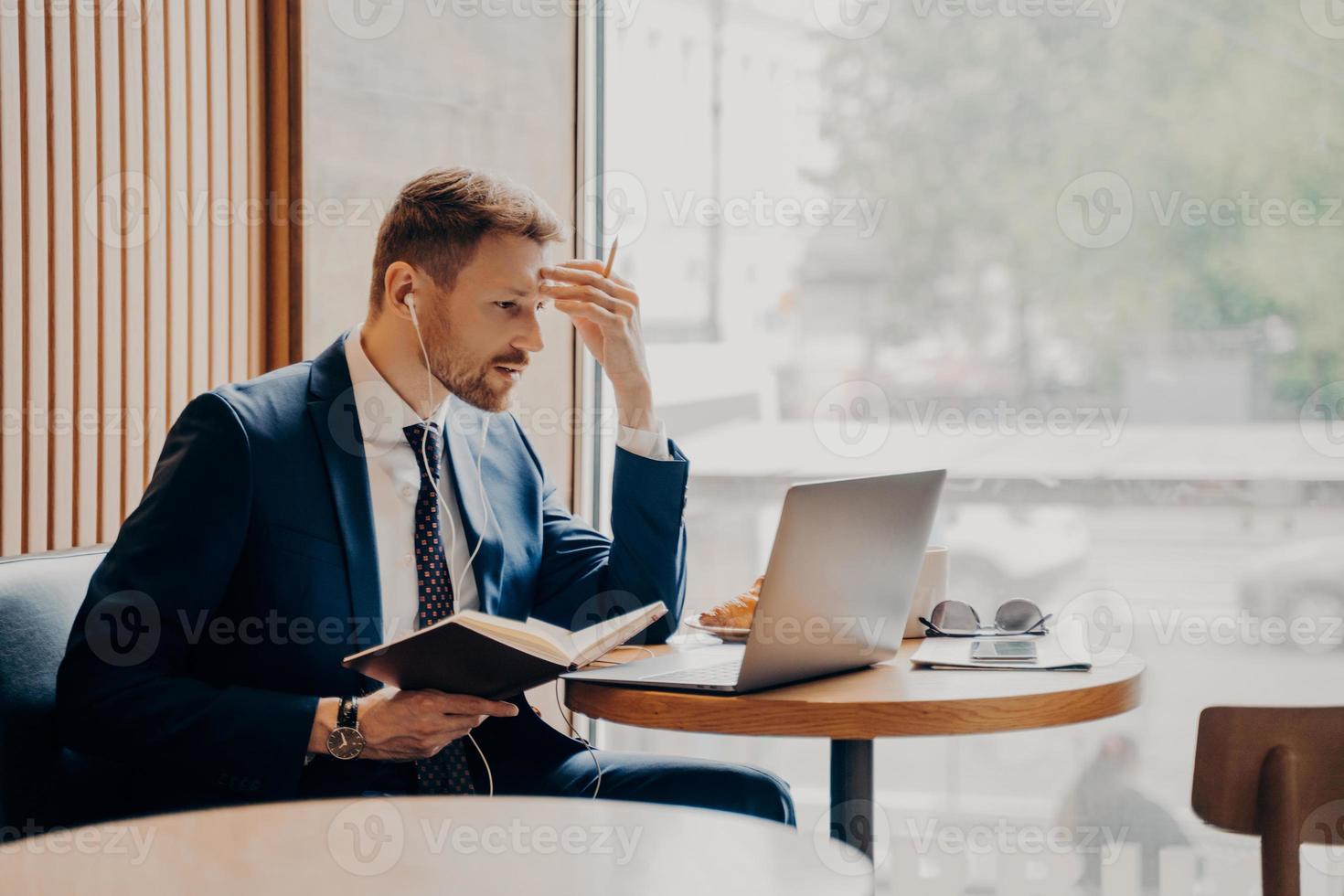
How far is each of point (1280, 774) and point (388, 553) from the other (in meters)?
1.30

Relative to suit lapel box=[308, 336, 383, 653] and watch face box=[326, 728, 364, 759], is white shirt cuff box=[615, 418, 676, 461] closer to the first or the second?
suit lapel box=[308, 336, 383, 653]

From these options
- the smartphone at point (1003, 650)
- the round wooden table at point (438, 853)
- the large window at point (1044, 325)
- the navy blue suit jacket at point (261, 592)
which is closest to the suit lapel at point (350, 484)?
the navy blue suit jacket at point (261, 592)

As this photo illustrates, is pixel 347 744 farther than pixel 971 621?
No

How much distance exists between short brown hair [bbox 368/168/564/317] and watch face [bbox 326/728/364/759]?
70cm

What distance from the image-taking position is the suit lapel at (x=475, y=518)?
2.02 meters

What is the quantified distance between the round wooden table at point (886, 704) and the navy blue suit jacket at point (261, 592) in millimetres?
341

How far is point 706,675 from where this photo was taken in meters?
1.74

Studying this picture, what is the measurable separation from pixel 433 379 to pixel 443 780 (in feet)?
2.00

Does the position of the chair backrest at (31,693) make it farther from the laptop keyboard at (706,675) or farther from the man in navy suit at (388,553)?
the laptop keyboard at (706,675)

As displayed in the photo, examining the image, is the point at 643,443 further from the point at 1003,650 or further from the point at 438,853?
the point at 438,853

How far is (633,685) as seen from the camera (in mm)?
1700

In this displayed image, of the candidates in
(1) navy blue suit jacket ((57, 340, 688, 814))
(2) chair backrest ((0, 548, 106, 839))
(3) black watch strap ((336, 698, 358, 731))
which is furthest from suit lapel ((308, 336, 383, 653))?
(2) chair backrest ((0, 548, 106, 839))

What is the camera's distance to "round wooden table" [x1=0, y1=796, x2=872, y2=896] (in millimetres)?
940

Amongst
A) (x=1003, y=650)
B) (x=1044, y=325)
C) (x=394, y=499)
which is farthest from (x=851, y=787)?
(x=1044, y=325)
